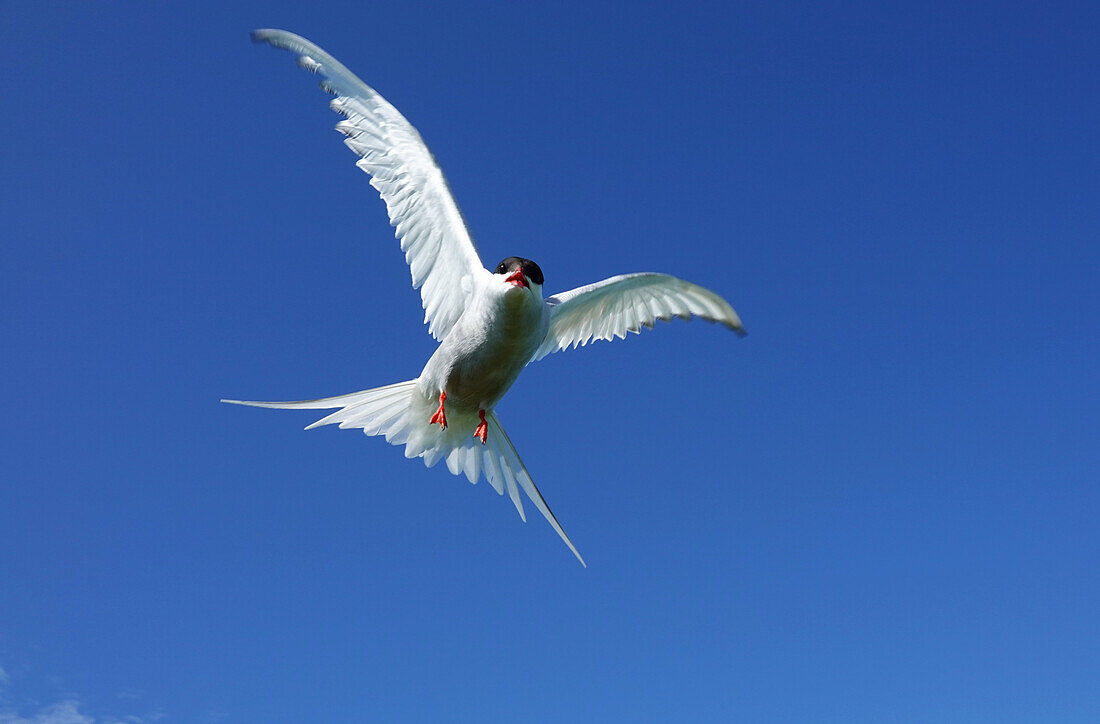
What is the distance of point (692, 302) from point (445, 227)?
2588 mm

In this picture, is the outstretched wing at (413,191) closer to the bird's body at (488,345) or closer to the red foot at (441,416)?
the bird's body at (488,345)

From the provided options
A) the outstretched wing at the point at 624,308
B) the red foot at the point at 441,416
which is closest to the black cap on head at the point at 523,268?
the outstretched wing at the point at 624,308

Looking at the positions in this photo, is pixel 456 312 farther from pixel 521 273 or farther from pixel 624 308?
pixel 624 308

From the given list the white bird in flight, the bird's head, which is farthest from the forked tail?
the bird's head

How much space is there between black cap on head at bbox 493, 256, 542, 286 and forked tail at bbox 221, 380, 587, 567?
69.1 inches

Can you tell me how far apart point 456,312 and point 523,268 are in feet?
4.55

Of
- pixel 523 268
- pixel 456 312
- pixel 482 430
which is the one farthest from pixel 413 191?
pixel 482 430

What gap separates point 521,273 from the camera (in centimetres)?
824

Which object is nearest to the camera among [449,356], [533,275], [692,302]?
[533,275]

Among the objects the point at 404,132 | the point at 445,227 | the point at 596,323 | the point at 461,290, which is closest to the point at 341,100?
the point at 404,132

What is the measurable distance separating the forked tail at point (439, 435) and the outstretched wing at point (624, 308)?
3.47ft

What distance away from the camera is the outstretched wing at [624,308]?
9375mm

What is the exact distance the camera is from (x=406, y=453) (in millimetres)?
9898

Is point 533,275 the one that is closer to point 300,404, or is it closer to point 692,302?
point 692,302
